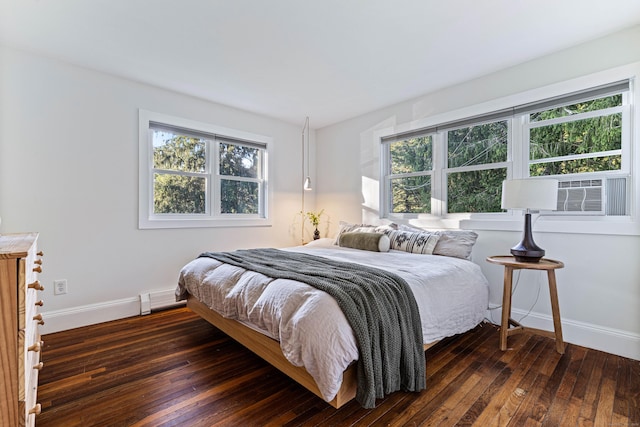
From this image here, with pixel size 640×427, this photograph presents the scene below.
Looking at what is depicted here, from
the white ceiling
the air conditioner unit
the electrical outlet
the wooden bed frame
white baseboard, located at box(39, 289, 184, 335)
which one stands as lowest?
white baseboard, located at box(39, 289, 184, 335)

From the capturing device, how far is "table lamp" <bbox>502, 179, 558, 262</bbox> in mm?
2240

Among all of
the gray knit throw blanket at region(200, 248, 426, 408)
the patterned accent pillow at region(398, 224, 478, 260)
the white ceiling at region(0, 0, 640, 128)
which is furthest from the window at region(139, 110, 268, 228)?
the patterned accent pillow at region(398, 224, 478, 260)

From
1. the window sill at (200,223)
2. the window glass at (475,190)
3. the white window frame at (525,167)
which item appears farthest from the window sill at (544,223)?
the window sill at (200,223)

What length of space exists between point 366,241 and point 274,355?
5.41 feet

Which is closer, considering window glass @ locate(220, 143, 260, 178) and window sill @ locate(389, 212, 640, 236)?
window sill @ locate(389, 212, 640, 236)

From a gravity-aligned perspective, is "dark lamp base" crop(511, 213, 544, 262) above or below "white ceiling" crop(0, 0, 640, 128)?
below

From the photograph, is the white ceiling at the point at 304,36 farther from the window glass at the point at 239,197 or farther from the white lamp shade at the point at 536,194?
the window glass at the point at 239,197

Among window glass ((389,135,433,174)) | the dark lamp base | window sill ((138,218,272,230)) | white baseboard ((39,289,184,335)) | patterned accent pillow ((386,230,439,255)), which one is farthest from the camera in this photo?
window glass ((389,135,433,174))

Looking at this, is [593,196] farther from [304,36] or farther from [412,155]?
[304,36]

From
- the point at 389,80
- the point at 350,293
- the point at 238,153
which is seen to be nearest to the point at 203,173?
the point at 238,153

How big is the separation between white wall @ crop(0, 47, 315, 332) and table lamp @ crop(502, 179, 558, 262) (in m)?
3.24

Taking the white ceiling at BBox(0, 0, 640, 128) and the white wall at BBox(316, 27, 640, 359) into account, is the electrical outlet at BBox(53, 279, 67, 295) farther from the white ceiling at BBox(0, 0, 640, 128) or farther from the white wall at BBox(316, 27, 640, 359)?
the white wall at BBox(316, 27, 640, 359)

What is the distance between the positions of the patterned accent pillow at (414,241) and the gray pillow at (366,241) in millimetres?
107

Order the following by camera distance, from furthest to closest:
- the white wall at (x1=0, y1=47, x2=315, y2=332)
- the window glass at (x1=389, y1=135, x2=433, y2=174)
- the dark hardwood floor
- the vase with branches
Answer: the vase with branches
the window glass at (x1=389, y1=135, x2=433, y2=174)
the white wall at (x1=0, y1=47, x2=315, y2=332)
the dark hardwood floor
